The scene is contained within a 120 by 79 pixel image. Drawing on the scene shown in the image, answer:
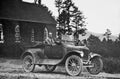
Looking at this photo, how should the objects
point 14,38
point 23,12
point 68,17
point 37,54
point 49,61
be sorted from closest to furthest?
point 49,61
point 37,54
point 14,38
point 23,12
point 68,17

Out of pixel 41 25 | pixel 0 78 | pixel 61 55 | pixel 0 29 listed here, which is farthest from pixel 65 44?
pixel 41 25

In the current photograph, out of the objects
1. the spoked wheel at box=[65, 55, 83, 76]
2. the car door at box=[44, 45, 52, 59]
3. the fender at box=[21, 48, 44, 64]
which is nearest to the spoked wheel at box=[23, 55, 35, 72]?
the fender at box=[21, 48, 44, 64]

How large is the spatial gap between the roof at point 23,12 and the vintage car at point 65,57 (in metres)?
16.1

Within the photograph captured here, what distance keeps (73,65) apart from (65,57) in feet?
1.61

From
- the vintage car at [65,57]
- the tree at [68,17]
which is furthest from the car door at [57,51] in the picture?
the tree at [68,17]

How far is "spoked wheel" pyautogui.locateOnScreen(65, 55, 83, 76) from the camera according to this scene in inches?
367

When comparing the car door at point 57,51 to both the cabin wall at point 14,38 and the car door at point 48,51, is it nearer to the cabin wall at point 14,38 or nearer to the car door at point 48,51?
the car door at point 48,51

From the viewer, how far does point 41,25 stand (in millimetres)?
32219

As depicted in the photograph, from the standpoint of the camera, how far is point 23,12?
31.0 metres

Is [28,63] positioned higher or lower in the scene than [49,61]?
lower

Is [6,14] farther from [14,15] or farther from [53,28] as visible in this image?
[53,28]

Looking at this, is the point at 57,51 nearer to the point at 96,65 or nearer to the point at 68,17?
the point at 96,65

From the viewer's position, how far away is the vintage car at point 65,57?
9508 millimetres

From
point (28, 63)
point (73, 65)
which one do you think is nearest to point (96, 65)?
point (73, 65)
